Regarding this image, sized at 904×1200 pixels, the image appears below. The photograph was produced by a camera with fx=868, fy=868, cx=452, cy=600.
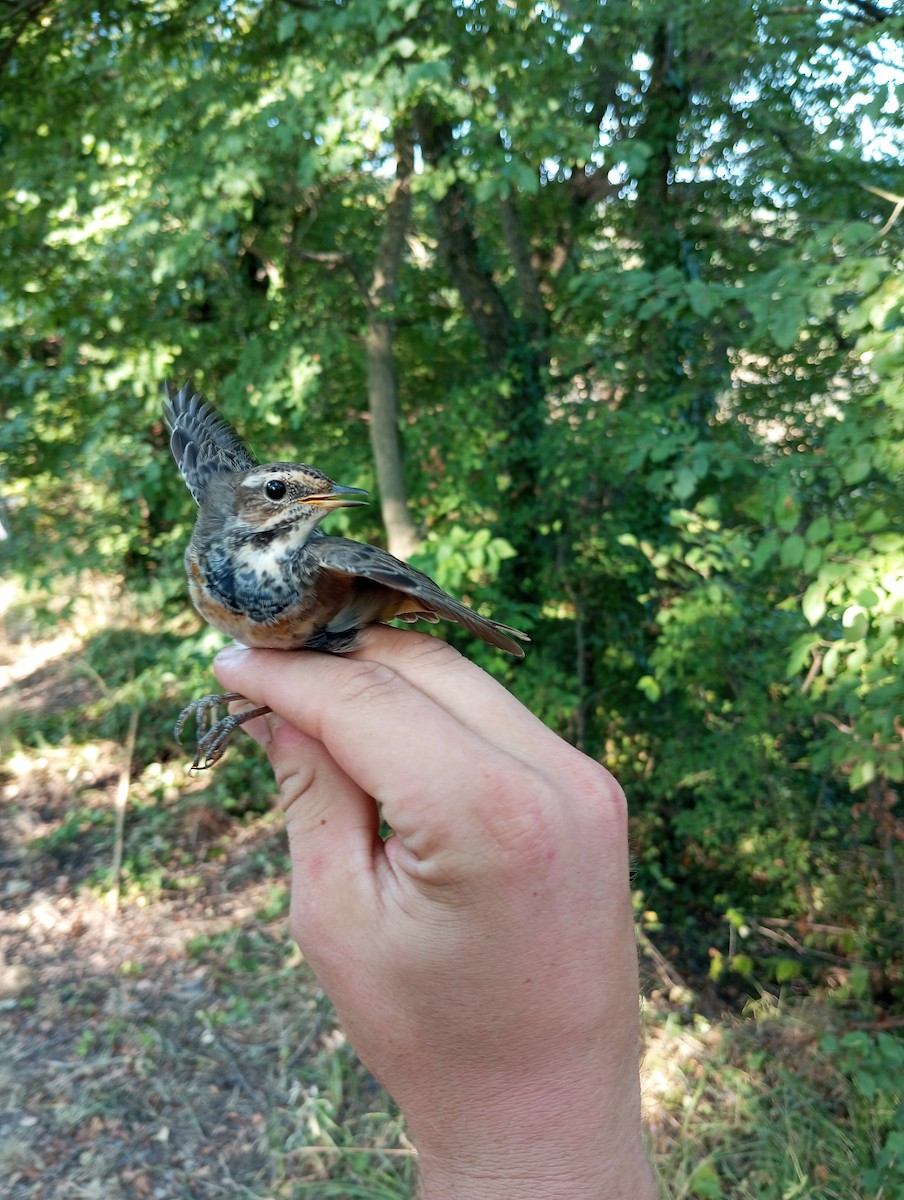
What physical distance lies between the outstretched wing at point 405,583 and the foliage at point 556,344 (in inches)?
65.2

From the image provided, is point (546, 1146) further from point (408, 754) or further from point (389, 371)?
point (389, 371)

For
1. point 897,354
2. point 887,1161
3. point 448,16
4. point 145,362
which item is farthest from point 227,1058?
point 448,16

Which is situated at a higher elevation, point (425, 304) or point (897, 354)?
point (425, 304)

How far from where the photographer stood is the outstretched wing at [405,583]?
189 centimetres

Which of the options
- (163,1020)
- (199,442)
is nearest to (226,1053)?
(163,1020)

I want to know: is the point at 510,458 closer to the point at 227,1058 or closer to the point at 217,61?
the point at 217,61

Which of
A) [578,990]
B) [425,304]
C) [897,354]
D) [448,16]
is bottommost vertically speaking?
[578,990]

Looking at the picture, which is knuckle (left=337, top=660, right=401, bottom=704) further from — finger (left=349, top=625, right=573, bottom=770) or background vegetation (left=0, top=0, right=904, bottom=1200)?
background vegetation (left=0, top=0, right=904, bottom=1200)

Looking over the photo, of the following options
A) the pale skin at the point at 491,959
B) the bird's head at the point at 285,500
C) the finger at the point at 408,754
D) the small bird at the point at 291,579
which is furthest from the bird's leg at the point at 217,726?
the pale skin at the point at 491,959

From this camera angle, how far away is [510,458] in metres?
6.63

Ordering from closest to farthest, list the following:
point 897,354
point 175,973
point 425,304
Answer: point 897,354 < point 175,973 < point 425,304

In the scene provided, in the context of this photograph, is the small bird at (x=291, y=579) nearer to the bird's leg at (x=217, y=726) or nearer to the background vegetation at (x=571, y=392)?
the bird's leg at (x=217, y=726)

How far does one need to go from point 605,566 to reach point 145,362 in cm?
366

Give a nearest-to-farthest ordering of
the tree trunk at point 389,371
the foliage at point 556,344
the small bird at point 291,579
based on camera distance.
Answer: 1. the small bird at point 291,579
2. the foliage at point 556,344
3. the tree trunk at point 389,371
